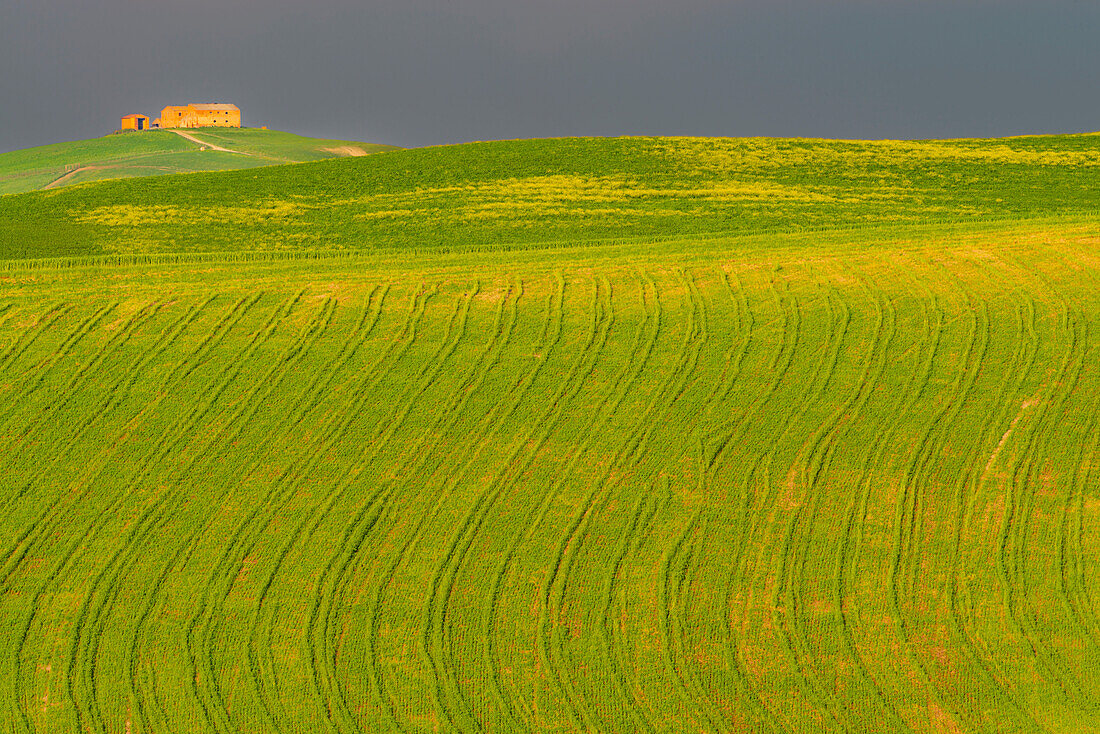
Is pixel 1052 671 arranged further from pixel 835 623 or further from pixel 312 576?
pixel 312 576

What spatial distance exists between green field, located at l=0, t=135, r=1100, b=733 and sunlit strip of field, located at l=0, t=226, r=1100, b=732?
0.26 feet

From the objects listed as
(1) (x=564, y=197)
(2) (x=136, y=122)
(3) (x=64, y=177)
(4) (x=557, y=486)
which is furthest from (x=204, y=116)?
(4) (x=557, y=486)

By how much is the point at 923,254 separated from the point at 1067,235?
19.5 ft

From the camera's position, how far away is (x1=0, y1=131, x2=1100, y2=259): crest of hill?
3912 cm

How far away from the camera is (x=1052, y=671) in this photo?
17.0m

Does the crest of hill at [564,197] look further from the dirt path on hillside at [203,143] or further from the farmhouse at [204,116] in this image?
the farmhouse at [204,116]

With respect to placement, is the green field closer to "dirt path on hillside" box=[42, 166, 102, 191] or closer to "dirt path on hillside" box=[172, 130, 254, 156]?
"dirt path on hillside" box=[42, 166, 102, 191]

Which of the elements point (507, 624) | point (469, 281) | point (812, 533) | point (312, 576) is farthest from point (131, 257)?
point (812, 533)

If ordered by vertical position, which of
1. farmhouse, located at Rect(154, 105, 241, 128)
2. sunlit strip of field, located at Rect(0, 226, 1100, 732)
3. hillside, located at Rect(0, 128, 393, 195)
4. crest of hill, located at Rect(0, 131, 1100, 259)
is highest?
farmhouse, located at Rect(154, 105, 241, 128)

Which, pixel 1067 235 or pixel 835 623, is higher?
pixel 1067 235

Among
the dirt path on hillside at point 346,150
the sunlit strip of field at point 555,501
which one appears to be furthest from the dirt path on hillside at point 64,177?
the sunlit strip of field at point 555,501

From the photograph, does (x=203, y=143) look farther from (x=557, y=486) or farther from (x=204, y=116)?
(x=557, y=486)

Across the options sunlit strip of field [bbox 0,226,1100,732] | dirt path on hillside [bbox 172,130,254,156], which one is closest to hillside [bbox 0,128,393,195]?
dirt path on hillside [bbox 172,130,254,156]

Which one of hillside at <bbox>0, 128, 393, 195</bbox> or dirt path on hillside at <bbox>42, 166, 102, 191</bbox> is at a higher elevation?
hillside at <bbox>0, 128, 393, 195</bbox>
